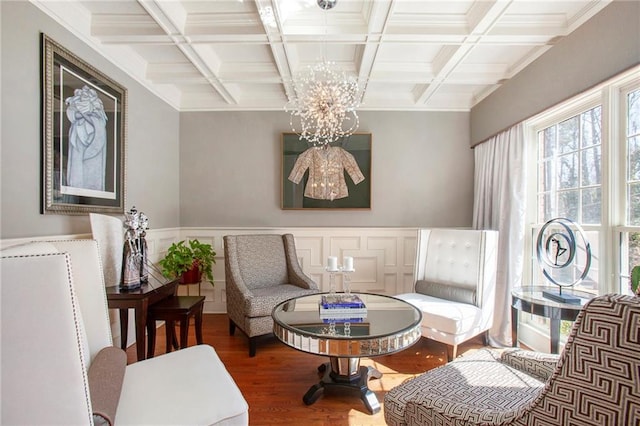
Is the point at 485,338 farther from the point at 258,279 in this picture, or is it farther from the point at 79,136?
the point at 79,136

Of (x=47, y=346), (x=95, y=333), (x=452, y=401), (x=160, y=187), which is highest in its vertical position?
(x=160, y=187)

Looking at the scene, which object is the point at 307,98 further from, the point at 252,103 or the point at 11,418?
the point at 11,418

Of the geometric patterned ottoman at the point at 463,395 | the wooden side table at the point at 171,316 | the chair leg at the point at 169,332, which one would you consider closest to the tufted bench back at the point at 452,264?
the geometric patterned ottoman at the point at 463,395

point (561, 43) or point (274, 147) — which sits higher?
point (561, 43)

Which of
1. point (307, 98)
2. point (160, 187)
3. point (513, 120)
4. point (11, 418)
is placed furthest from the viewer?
point (160, 187)

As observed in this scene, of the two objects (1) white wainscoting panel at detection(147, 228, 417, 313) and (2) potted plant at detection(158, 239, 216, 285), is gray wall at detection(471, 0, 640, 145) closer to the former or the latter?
(1) white wainscoting panel at detection(147, 228, 417, 313)

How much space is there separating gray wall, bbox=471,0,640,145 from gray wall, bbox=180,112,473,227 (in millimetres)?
687

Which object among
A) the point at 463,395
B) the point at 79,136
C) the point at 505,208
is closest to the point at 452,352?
the point at 463,395

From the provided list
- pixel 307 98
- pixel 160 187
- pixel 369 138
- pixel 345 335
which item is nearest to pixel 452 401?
pixel 345 335

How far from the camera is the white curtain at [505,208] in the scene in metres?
2.77

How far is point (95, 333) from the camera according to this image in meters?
1.38

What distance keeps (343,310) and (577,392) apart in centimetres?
131

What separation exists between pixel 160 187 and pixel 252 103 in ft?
4.74

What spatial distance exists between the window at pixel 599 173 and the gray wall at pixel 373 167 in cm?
100
